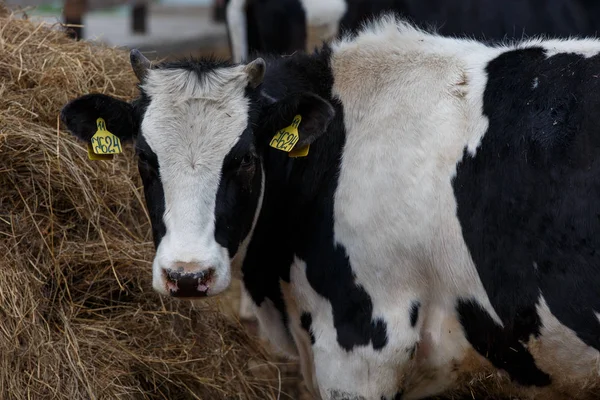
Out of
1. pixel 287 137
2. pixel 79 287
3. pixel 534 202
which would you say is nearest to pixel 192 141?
pixel 287 137

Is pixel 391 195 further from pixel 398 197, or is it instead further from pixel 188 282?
pixel 188 282

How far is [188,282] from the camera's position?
3.66 m

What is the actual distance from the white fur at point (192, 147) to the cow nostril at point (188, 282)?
0.08ft

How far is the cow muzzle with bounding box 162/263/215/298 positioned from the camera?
12.0ft

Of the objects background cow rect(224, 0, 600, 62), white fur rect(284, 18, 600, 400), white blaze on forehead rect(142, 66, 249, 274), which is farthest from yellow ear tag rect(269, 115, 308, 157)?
background cow rect(224, 0, 600, 62)

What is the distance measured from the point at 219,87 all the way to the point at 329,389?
4.94 ft

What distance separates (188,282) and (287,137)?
83 cm

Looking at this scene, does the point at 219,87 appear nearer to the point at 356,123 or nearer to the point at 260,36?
the point at 356,123

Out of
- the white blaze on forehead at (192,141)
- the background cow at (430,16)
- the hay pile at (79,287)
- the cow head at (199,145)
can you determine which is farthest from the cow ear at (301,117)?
the background cow at (430,16)

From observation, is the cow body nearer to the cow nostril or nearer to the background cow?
the cow nostril

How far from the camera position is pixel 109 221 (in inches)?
209

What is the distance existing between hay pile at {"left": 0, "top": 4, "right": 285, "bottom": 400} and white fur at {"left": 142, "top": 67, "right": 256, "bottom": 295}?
1.20 m

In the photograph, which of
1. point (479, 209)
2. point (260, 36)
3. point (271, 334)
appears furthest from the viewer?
Result: point (260, 36)

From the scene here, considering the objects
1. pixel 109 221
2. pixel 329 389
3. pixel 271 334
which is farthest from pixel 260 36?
pixel 329 389
